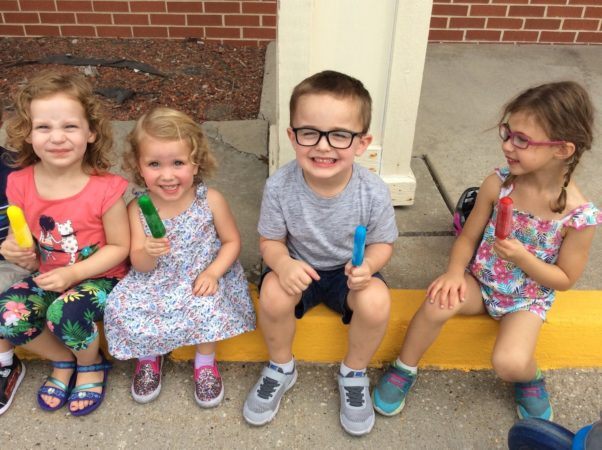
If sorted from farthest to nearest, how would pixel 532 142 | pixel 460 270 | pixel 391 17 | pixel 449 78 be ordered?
pixel 449 78 → pixel 391 17 → pixel 460 270 → pixel 532 142

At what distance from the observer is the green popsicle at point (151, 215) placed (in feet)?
5.45

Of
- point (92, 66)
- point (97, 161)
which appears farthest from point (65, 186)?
point (92, 66)

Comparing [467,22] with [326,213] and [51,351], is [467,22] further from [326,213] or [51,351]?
[51,351]

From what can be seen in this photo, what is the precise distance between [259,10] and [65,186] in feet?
10.0

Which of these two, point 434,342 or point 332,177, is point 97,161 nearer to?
point 332,177

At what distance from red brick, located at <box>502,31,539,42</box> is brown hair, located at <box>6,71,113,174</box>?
150 inches

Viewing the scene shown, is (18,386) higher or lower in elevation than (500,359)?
lower

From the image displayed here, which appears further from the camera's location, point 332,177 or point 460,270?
point 460,270

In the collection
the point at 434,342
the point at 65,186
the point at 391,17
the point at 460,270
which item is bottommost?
the point at 434,342

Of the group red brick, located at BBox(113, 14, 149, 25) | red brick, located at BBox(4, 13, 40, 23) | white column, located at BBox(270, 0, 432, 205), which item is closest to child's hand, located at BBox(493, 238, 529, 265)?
white column, located at BBox(270, 0, 432, 205)

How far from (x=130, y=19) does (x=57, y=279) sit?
10.9 feet

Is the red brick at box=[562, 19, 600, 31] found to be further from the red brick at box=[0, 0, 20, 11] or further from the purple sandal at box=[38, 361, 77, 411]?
the purple sandal at box=[38, 361, 77, 411]

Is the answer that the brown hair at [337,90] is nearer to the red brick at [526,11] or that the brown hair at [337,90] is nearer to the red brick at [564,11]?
the red brick at [526,11]

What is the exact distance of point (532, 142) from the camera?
185 cm
